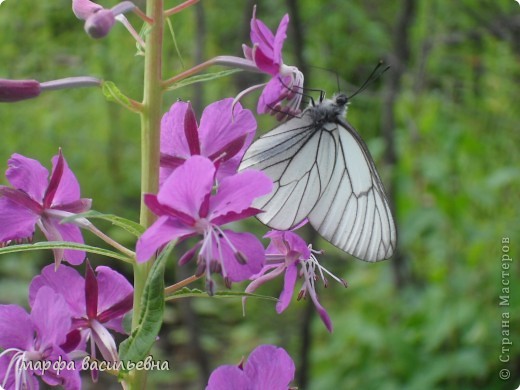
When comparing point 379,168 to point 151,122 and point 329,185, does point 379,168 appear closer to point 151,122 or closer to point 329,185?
point 329,185

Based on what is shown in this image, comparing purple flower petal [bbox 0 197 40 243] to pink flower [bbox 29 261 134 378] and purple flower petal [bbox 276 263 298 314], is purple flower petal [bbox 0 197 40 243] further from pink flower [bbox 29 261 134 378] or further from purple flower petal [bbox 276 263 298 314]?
purple flower petal [bbox 276 263 298 314]

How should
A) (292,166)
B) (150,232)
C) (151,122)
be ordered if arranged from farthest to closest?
(292,166) < (151,122) < (150,232)

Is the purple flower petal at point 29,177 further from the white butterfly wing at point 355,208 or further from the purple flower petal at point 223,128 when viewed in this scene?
the white butterfly wing at point 355,208

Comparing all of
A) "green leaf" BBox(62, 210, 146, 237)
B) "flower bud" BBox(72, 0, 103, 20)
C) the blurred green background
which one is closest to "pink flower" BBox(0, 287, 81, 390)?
"green leaf" BBox(62, 210, 146, 237)

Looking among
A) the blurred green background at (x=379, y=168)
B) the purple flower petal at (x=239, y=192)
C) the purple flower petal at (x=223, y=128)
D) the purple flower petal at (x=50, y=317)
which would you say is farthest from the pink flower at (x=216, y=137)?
the blurred green background at (x=379, y=168)

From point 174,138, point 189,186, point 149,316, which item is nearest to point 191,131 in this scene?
point 174,138

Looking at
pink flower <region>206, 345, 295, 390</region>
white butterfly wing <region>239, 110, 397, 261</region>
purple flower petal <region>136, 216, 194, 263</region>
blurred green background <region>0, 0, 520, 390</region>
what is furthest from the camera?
blurred green background <region>0, 0, 520, 390</region>
